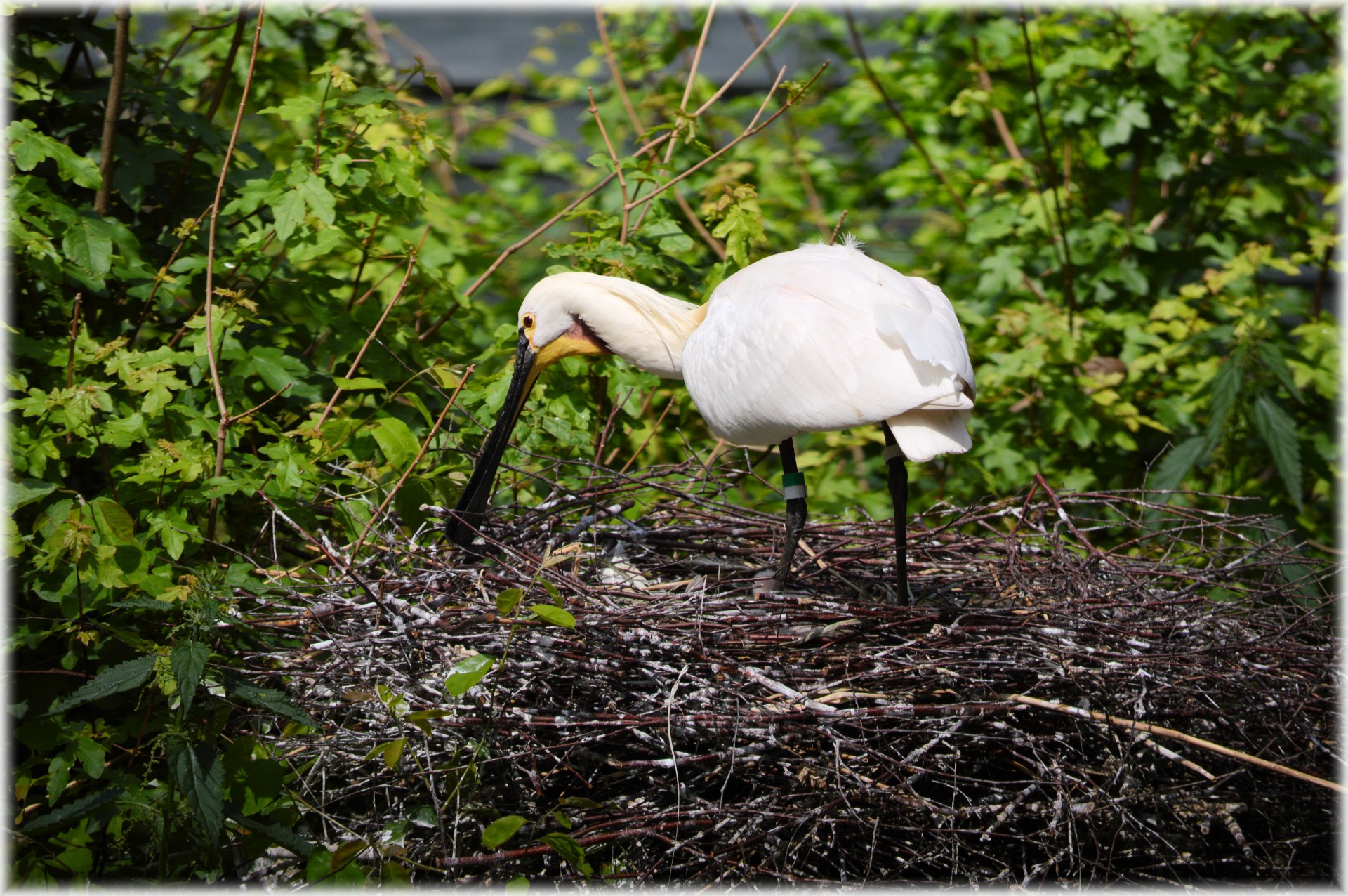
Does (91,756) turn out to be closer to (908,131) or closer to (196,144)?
(196,144)

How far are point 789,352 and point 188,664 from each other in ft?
5.78

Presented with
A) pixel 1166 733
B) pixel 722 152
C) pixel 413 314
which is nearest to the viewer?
pixel 1166 733

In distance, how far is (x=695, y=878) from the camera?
112 inches

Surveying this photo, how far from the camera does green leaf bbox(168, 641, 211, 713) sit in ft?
8.25

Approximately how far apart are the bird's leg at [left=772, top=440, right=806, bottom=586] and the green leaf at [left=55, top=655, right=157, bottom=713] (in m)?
1.85

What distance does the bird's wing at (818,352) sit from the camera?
300 cm

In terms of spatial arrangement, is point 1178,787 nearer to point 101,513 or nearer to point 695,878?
point 695,878

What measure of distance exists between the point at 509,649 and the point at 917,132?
16.2ft

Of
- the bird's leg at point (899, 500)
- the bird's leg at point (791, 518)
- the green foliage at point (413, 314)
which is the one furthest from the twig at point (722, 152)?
the bird's leg at point (899, 500)

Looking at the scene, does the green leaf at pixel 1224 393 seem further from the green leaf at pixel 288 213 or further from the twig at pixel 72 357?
the twig at pixel 72 357

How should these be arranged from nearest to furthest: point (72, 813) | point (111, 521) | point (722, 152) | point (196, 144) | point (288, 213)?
point (72, 813) → point (111, 521) → point (288, 213) → point (196, 144) → point (722, 152)

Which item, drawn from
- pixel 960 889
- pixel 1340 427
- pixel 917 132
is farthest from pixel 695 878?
pixel 917 132

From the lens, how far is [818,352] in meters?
3.09

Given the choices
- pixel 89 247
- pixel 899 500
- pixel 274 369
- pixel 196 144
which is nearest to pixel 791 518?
pixel 899 500
